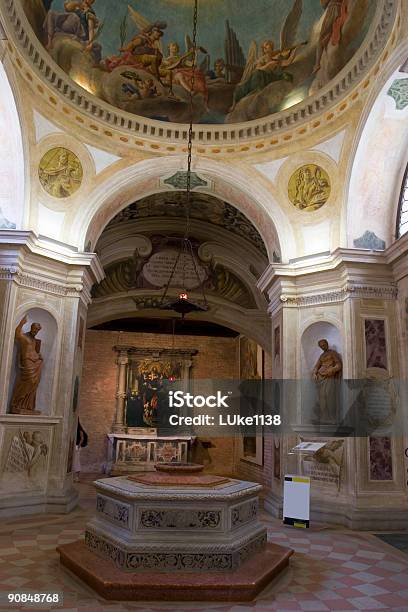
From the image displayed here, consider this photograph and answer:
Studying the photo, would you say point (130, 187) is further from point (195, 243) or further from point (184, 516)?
point (184, 516)

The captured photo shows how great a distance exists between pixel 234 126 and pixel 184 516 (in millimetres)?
8125

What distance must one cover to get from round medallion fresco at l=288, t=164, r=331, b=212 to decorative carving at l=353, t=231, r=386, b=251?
45.9 inches

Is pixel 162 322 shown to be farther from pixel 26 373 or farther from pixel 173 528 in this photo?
pixel 173 528

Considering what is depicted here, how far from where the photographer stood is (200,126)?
10828mm

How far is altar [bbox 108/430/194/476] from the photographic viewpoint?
50.8ft

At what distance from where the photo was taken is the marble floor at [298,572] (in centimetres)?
485

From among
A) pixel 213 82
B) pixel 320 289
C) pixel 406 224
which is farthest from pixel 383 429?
pixel 213 82

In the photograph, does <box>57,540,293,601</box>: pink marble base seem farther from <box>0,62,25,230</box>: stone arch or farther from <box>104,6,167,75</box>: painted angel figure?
<box>104,6,167,75</box>: painted angel figure

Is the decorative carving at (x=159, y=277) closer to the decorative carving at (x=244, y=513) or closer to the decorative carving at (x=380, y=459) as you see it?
the decorative carving at (x=380, y=459)

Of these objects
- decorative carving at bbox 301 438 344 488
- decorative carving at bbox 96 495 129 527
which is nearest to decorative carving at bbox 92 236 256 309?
decorative carving at bbox 301 438 344 488

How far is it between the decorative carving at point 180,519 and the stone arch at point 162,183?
21.3 ft

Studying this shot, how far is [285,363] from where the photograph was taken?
10531 millimetres

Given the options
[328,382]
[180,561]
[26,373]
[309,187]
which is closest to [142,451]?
[26,373]

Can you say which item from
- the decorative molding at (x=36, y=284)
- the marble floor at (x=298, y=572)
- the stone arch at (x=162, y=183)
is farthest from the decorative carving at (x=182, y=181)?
the marble floor at (x=298, y=572)
